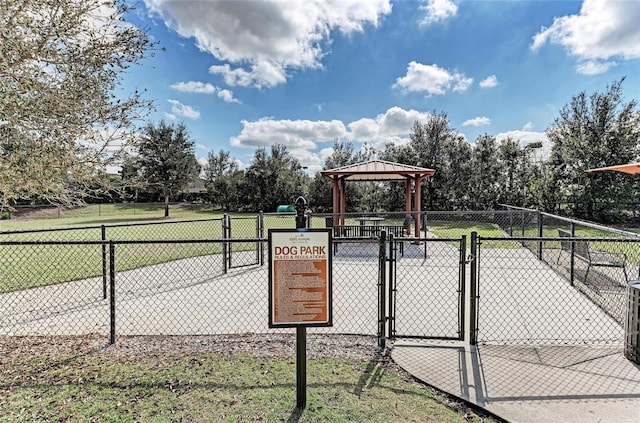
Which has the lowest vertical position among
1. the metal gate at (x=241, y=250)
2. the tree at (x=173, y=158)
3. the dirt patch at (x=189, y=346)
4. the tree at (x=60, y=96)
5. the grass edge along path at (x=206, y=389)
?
the dirt patch at (x=189, y=346)

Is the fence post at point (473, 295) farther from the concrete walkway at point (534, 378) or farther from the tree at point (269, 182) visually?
the tree at point (269, 182)

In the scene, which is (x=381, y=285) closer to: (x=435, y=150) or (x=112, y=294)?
(x=112, y=294)

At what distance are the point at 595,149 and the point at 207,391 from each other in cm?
2409

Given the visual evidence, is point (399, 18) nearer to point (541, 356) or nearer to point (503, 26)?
point (503, 26)

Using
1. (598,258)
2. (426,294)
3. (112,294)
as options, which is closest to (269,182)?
(426,294)

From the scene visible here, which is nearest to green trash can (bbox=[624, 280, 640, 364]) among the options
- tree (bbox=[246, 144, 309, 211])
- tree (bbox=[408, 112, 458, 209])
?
tree (bbox=[408, 112, 458, 209])

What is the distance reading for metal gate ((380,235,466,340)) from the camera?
383 cm

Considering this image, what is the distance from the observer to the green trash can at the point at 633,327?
337cm

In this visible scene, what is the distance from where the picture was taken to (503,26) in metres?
11.4

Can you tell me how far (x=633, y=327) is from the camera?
11.2 ft

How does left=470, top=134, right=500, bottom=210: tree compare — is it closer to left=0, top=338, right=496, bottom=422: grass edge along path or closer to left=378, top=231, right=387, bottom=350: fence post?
left=378, top=231, right=387, bottom=350: fence post

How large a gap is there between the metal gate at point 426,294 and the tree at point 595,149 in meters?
15.3

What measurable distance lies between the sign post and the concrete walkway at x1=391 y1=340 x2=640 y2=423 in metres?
1.27

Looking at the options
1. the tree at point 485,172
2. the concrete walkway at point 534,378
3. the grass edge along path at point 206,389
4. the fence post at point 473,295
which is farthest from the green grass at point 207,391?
the tree at point 485,172
